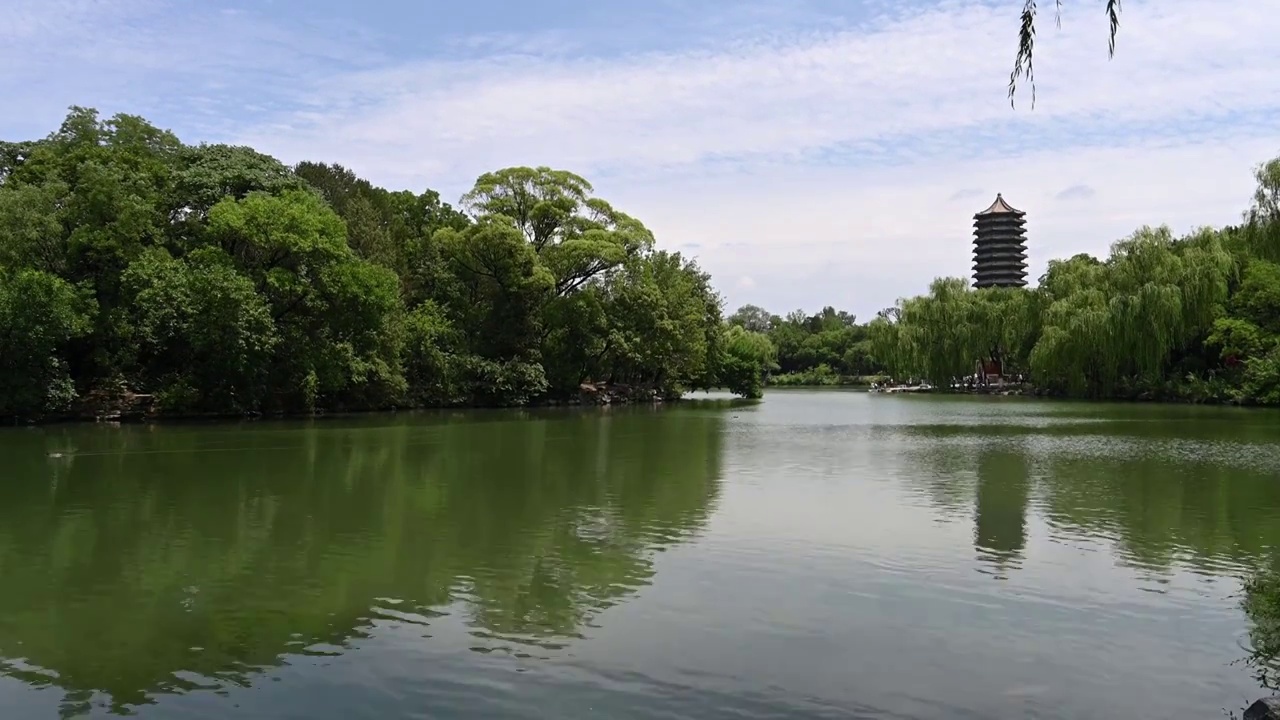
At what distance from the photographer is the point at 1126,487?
15898 millimetres

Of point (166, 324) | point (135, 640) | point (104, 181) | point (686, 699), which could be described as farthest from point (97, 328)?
point (686, 699)

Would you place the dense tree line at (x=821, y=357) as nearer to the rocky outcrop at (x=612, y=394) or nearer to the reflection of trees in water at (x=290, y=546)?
the rocky outcrop at (x=612, y=394)

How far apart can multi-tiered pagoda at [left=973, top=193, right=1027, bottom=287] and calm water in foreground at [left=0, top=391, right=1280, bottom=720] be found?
254 ft

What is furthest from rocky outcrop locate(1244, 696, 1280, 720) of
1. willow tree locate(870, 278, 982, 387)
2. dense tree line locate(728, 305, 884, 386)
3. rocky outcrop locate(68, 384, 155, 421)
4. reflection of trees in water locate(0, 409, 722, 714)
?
dense tree line locate(728, 305, 884, 386)

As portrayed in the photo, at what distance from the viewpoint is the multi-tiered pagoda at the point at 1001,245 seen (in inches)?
3617

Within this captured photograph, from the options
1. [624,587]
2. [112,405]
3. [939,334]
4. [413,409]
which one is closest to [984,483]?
[624,587]

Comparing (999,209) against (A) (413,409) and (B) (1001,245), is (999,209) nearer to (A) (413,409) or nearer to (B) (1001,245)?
(B) (1001,245)

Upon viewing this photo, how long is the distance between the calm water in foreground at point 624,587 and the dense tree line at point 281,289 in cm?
1085

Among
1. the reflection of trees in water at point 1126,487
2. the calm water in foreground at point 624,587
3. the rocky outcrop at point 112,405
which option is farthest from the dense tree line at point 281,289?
the reflection of trees in water at point 1126,487

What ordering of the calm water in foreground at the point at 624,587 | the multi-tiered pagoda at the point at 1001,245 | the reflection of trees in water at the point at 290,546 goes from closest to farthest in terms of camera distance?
1. the calm water in foreground at the point at 624,587
2. the reflection of trees in water at the point at 290,546
3. the multi-tiered pagoda at the point at 1001,245

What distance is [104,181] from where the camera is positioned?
1184 inches

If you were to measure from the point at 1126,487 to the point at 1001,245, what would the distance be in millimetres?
82223

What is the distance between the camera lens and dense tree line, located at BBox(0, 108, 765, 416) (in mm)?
29422

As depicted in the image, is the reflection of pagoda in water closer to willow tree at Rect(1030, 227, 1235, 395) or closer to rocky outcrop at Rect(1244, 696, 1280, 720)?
rocky outcrop at Rect(1244, 696, 1280, 720)
